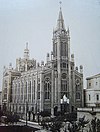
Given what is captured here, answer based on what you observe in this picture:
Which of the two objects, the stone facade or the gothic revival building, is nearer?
the gothic revival building

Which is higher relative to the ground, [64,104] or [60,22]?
[60,22]

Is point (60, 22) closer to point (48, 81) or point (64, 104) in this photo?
point (48, 81)

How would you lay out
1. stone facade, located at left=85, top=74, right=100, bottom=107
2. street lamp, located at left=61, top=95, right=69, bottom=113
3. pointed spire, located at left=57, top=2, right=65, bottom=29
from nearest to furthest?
1. pointed spire, located at left=57, top=2, right=65, bottom=29
2. street lamp, located at left=61, top=95, right=69, bottom=113
3. stone facade, located at left=85, top=74, right=100, bottom=107

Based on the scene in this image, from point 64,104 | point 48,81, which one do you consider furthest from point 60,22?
point 64,104

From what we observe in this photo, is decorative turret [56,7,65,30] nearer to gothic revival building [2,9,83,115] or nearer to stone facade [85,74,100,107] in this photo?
gothic revival building [2,9,83,115]

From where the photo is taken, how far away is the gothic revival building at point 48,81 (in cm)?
221

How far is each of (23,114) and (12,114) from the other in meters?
0.13

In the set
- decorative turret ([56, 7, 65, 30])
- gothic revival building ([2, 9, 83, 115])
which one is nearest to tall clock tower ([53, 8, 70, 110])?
gothic revival building ([2, 9, 83, 115])

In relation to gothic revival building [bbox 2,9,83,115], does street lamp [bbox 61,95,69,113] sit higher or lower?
lower

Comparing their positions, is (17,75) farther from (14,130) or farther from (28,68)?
(14,130)

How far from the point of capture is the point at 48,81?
2.75 metres

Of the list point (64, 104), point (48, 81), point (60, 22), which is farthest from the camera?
point (48, 81)

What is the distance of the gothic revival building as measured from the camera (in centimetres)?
221

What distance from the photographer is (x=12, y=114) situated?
2.10 meters
